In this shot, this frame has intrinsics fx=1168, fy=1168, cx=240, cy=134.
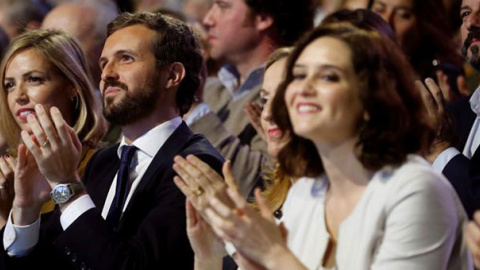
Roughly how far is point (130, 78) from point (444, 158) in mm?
1036

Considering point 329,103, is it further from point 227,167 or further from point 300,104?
point 227,167

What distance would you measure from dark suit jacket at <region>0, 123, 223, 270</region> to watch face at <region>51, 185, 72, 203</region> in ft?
0.29

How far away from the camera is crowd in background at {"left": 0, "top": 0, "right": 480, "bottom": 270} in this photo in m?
2.71

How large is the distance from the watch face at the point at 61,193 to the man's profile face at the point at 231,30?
1.96 m

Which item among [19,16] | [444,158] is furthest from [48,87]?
[19,16]

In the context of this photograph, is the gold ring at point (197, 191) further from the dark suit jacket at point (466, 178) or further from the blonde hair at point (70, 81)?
the blonde hair at point (70, 81)

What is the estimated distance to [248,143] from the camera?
492 centimetres

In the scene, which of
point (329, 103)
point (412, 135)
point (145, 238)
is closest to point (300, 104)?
Result: point (329, 103)

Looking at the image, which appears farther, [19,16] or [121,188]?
[19,16]

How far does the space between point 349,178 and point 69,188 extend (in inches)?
40.0

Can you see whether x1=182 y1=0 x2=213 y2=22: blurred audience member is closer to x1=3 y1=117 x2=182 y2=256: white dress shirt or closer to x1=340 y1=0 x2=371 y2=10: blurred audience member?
x1=340 y1=0 x2=371 y2=10: blurred audience member

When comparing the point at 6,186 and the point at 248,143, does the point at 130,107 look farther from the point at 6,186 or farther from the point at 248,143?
the point at 248,143

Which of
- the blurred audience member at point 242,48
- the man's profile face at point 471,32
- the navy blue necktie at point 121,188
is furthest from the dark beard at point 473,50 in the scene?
the navy blue necktie at point 121,188

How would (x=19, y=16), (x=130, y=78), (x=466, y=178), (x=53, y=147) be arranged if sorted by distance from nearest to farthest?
(x=53, y=147), (x=466, y=178), (x=130, y=78), (x=19, y=16)
